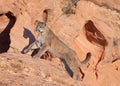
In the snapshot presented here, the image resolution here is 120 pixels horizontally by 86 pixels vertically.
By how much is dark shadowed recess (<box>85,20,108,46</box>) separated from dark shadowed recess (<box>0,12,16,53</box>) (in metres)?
2.99

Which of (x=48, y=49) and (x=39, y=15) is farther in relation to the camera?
(x=39, y=15)

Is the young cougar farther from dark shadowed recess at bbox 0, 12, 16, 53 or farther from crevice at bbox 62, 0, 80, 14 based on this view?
crevice at bbox 62, 0, 80, 14

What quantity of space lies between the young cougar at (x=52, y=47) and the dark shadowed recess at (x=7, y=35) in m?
2.23

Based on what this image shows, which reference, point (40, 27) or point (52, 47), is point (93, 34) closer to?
point (52, 47)

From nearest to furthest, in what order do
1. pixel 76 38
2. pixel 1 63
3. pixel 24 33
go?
pixel 1 63 < pixel 24 33 < pixel 76 38

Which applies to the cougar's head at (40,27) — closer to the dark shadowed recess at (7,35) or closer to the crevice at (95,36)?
the dark shadowed recess at (7,35)

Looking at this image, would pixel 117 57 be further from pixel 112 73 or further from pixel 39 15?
pixel 39 15

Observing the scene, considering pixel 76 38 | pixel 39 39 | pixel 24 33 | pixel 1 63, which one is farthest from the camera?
pixel 76 38

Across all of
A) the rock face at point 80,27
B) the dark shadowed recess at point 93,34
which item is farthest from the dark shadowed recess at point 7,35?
the dark shadowed recess at point 93,34

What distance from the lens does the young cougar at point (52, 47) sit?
13555mm

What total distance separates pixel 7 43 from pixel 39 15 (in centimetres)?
167

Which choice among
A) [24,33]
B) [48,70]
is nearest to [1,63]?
[48,70]

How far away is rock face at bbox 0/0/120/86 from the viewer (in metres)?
15.5

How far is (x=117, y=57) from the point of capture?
56.8ft
